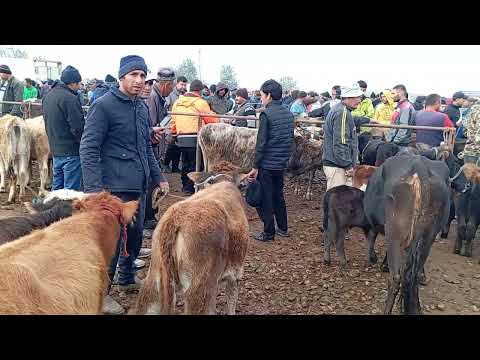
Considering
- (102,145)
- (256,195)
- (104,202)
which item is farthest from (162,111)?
(104,202)

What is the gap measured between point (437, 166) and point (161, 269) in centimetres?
346

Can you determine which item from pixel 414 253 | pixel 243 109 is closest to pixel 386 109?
pixel 243 109

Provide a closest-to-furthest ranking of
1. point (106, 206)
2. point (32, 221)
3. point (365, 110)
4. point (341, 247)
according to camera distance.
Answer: point (106, 206), point (32, 221), point (341, 247), point (365, 110)

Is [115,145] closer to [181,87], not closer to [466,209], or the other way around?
[466,209]

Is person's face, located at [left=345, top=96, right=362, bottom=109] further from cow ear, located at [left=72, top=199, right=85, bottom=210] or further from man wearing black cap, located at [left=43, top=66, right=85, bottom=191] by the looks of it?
cow ear, located at [left=72, top=199, right=85, bottom=210]

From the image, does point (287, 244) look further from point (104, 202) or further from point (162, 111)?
point (104, 202)

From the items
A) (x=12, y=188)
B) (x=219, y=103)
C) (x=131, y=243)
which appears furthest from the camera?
(x=219, y=103)

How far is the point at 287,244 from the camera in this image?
269 inches

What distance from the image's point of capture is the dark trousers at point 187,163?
30.8 feet

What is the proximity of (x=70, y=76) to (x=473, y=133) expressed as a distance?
6.46m

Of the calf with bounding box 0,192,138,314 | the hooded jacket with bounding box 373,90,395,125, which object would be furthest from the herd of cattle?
the hooded jacket with bounding box 373,90,395,125

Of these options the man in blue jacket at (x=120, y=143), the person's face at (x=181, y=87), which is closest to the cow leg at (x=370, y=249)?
the man in blue jacket at (x=120, y=143)

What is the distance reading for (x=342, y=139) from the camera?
20.6ft

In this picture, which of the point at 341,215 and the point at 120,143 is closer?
the point at 120,143
